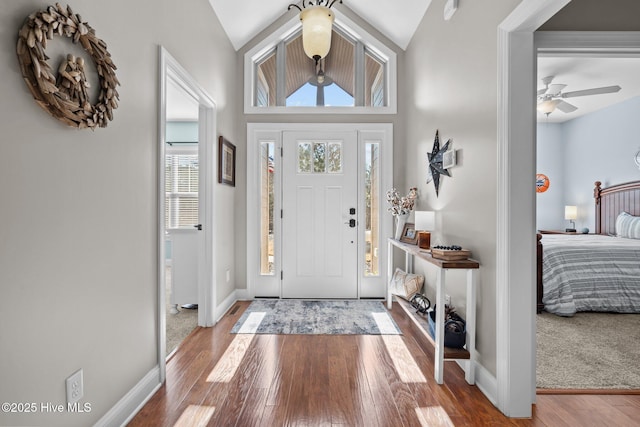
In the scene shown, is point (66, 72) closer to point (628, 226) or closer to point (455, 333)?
point (455, 333)

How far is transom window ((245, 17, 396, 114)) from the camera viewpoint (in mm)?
3742

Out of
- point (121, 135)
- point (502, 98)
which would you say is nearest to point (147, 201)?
Answer: point (121, 135)

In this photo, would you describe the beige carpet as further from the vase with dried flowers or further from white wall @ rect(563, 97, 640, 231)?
white wall @ rect(563, 97, 640, 231)

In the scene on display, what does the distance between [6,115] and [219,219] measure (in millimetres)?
2118

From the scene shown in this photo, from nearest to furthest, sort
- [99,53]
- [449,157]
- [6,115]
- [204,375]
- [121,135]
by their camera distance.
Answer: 1. [6,115]
2. [99,53]
3. [121,135]
4. [204,375]
5. [449,157]

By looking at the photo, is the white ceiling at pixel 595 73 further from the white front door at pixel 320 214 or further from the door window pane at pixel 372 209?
the white front door at pixel 320 214

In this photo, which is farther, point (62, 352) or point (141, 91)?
point (141, 91)

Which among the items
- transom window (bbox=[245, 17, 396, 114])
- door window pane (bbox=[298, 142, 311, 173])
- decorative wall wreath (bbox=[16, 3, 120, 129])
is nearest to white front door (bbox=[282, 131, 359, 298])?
door window pane (bbox=[298, 142, 311, 173])

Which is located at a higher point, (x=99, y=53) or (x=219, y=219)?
(x=99, y=53)

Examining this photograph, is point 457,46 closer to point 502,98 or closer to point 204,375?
point 502,98

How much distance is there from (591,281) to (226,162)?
155 inches

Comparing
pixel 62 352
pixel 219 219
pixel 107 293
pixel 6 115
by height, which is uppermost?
pixel 6 115

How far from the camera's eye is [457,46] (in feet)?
7.60

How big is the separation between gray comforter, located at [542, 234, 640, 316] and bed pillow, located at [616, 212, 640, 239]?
1456mm
